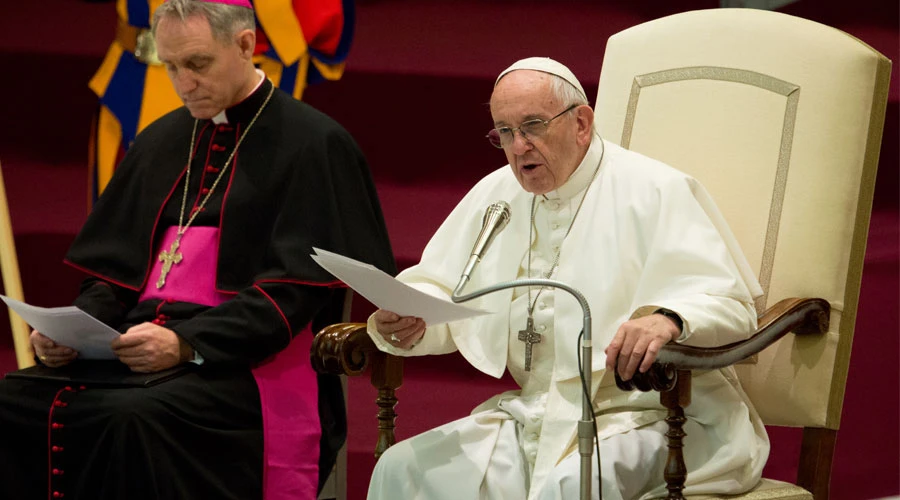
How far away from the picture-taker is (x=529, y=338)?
299cm

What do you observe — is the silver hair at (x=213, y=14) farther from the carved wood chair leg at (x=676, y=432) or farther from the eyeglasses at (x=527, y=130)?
the carved wood chair leg at (x=676, y=432)

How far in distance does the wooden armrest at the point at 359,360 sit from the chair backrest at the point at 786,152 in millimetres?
856

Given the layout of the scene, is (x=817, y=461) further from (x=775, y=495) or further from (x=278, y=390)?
(x=278, y=390)

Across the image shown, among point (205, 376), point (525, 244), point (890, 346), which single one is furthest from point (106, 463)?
point (890, 346)

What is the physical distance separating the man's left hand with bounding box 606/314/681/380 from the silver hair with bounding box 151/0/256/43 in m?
1.70

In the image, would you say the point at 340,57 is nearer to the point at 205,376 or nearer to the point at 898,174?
the point at 205,376

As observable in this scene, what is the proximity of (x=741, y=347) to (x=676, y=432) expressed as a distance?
0.26 m

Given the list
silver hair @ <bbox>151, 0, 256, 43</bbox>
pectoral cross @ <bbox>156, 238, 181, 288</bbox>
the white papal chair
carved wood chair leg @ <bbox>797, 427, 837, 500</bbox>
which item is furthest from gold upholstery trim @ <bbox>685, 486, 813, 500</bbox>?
silver hair @ <bbox>151, 0, 256, 43</bbox>

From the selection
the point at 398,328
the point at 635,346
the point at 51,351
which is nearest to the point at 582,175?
the point at 398,328

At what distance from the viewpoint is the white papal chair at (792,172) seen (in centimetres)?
297

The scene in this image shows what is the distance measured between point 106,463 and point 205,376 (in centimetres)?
33

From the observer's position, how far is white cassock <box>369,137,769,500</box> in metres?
2.73

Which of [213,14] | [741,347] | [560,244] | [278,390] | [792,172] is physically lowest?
[278,390]

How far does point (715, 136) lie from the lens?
3.21m
